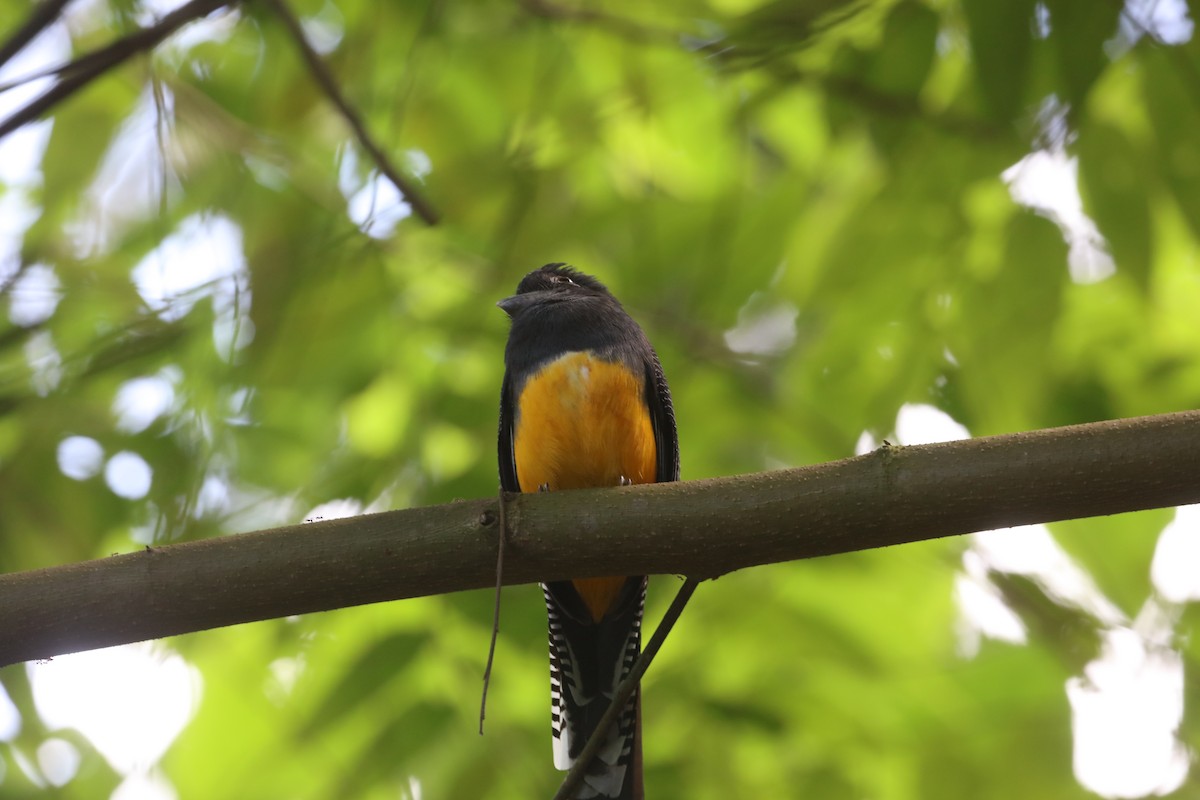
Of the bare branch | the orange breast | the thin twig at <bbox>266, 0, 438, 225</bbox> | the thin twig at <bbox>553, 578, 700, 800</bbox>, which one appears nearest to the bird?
the orange breast

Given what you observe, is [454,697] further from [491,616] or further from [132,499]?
[132,499]

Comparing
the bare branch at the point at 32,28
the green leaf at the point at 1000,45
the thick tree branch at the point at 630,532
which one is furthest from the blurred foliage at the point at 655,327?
the thick tree branch at the point at 630,532

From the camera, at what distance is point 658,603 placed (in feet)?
12.9

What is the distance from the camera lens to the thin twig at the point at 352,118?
3.91 metres

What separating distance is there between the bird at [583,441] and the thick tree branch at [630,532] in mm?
1176

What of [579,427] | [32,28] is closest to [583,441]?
[579,427]

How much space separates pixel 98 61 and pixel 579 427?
202 centimetres

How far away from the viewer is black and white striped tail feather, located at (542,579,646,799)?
3701 millimetres

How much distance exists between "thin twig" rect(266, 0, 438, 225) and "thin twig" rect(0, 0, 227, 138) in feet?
0.91

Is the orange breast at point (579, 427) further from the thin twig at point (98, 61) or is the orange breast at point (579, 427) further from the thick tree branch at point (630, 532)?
the thin twig at point (98, 61)

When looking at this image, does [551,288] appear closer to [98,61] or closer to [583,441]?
[583,441]

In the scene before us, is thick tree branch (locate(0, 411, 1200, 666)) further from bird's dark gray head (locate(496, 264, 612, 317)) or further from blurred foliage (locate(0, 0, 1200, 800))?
bird's dark gray head (locate(496, 264, 612, 317))

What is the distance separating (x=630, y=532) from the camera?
108 inches

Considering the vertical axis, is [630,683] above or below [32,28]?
below
